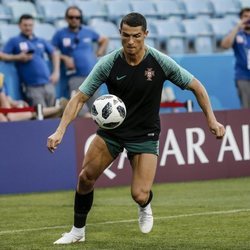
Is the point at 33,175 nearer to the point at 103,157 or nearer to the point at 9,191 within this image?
the point at 9,191

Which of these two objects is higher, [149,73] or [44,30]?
[149,73]

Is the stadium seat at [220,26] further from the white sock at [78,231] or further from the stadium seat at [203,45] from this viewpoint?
the white sock at [78,231]

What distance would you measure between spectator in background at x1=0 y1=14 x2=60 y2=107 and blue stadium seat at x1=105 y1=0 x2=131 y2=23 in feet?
15.5

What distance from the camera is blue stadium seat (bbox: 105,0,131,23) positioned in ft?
68.7

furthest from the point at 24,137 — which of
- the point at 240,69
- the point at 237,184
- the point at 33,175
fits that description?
the point at 240,69

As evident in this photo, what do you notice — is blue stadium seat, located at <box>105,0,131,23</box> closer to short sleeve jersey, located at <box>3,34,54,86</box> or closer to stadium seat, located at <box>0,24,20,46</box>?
stadium seat, located at <box>0,24,20,46</box>

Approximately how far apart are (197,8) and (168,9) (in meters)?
0.94

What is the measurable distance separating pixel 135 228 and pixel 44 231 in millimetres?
935

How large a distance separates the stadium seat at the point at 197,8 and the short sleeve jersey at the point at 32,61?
22.7ft

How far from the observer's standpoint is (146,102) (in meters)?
8.84

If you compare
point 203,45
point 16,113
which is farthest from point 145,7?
point 16,113

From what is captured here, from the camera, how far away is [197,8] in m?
22.7

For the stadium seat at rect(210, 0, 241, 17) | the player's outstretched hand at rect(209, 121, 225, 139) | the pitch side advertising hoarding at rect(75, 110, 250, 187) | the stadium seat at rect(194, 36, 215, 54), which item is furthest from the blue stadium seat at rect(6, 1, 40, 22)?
the player's outstretched hand at rect(209, 121, 225, 139)

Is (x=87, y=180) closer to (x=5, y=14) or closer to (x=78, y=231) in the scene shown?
(x=78, y=231)
